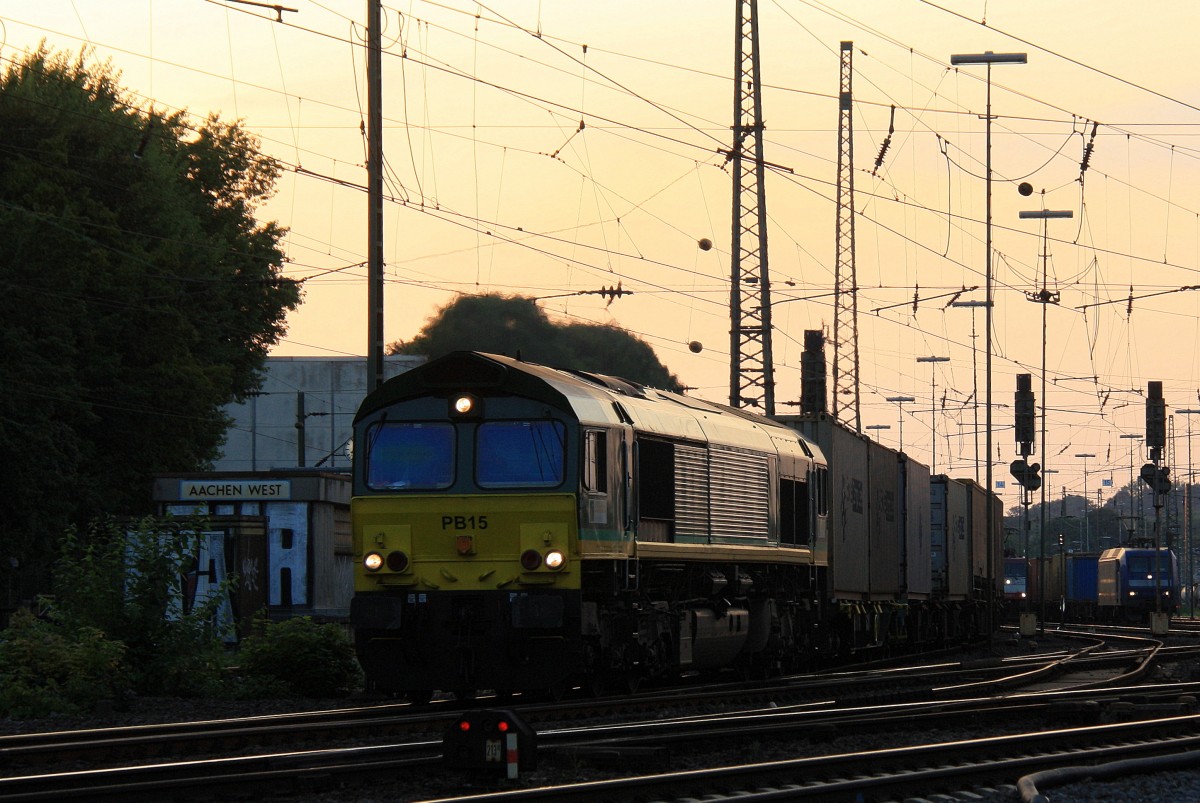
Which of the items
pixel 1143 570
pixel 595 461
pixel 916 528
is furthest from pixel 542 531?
pixel 1143 570

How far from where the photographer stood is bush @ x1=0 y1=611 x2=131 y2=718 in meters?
19.3

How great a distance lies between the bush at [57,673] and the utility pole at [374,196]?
195 inches

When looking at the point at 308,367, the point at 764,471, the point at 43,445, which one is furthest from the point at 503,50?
the point at 308,367

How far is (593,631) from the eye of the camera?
1906cm

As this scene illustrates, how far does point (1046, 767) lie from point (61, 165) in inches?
1508

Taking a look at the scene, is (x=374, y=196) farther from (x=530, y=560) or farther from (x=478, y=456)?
(x=530, y=560)

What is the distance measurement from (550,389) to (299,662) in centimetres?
591

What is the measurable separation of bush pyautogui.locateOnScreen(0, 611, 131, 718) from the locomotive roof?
13.8 feet

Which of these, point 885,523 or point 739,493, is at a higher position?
point 739,493

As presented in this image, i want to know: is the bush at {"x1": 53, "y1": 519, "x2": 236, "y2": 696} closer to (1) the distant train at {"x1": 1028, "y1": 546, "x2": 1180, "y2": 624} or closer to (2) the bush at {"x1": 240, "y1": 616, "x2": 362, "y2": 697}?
(2) the bush at {"x1": 240, "y1": 616, "x2": 362, "y2": 697}

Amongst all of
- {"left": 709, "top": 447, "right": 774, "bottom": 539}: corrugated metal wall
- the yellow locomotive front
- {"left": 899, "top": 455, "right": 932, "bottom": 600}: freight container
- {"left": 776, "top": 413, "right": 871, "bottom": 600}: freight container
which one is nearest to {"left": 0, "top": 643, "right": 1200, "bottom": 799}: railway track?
the yellow locomotive front

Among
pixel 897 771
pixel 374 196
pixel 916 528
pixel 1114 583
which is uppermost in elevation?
pixel 374 196

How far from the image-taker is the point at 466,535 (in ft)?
62.6

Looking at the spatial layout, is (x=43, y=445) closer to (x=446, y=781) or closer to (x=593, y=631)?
(x=593, y=631)
